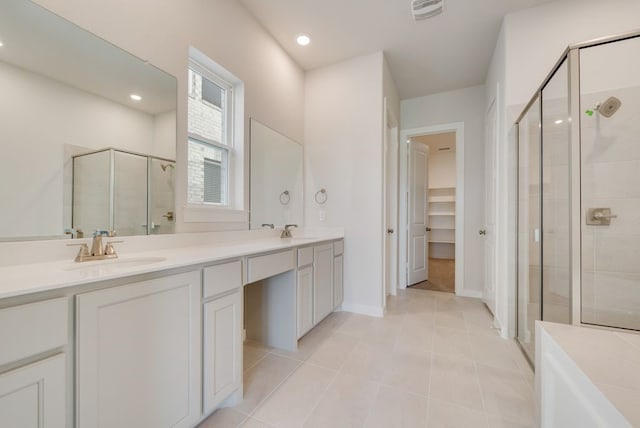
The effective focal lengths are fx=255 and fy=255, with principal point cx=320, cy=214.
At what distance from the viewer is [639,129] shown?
185 centimetres

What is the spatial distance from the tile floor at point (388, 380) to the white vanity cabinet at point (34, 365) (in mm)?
811

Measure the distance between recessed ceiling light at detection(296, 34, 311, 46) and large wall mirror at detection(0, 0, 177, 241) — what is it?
1541 mm

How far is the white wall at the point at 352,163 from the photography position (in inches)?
110

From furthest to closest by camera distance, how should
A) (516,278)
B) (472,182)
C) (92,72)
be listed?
(472,182) < (516,278) < (92,72)

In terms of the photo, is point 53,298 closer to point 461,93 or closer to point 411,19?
point 411,19

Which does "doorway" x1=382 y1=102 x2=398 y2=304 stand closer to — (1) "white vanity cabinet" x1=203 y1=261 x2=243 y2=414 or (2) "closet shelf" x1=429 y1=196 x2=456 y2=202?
(1) "white vanity cabinet" x1=203 y1=261 x2=243 y2=414

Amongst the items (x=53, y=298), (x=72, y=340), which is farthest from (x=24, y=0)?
(x=72, y=340)

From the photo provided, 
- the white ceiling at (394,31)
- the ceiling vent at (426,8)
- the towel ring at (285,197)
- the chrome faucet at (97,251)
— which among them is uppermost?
the white ceiling at (394,31)

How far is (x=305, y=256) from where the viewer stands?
214 centimetres

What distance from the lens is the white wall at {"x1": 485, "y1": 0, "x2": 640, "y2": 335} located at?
6.57 feet

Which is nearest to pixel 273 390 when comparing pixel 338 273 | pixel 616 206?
pixel 338 273

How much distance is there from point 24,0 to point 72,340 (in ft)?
4.53

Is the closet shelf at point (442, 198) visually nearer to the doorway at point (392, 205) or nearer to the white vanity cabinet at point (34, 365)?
the doorway at point (392, 205)

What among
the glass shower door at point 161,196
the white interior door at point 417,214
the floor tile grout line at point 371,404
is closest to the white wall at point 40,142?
the glass shower door at point 161,196
